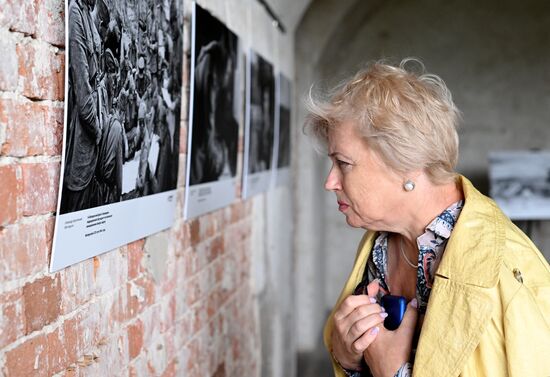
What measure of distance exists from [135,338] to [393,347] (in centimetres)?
83

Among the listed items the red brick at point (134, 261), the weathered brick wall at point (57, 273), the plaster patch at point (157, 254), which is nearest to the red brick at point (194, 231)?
the weathered brick wall at point (57, 273)

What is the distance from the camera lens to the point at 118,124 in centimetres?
208

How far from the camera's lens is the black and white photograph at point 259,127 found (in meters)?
4.19

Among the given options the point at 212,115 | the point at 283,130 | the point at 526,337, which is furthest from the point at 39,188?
the point at 283,130

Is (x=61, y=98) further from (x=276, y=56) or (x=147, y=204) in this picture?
(x=276, y=56)

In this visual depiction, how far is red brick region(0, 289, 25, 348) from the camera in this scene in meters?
1.52

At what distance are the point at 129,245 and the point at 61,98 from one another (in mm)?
678

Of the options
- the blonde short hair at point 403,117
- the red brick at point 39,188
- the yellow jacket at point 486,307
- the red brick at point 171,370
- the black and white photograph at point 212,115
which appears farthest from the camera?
the black and white photograph at point 212,115

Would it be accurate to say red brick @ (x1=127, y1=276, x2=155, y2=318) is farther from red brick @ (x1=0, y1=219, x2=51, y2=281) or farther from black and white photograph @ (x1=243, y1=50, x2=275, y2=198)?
black and white photograph @ (x1=243, y1=50, x2=275, y2=198)

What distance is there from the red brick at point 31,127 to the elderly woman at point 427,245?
0.74 m

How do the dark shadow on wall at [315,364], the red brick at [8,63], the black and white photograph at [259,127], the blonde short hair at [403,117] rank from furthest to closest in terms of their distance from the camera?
the dark shadow on wall at [315,364]
the black and white photograph at [259,127]
the blonde short hair at [403,117]
the red brick at [8,63]

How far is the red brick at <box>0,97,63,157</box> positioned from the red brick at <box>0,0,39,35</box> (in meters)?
0.15

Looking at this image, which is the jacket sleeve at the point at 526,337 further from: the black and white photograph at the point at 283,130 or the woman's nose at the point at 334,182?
the black and white photograph at the point at 283,130

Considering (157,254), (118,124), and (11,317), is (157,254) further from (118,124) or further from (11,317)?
(11,317)
